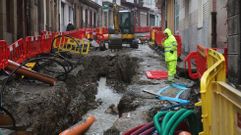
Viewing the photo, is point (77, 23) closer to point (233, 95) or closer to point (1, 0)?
point (1, 0)

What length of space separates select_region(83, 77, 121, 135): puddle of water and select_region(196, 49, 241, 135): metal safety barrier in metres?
5.40

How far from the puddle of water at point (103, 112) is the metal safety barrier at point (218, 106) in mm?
5401

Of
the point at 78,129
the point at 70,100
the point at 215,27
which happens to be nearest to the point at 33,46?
the point at 70,100

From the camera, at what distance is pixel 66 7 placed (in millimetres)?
37375

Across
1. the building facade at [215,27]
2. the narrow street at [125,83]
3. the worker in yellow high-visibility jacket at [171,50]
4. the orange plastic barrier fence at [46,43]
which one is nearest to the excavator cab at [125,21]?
the narrow street at [125,83]

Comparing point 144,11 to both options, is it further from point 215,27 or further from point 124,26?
point 215,27

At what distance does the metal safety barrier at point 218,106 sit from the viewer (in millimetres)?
3252

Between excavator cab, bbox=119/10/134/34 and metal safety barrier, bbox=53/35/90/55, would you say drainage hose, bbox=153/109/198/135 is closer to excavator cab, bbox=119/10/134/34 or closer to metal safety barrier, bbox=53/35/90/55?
metal safety barrier, bbox=53/35/90/55

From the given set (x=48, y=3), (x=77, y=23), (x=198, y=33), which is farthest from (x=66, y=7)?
(x=198, y=33)

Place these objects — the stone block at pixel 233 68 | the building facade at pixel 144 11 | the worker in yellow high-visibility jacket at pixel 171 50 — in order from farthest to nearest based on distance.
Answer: the building facade at pixel 144 11 → the worker in yellow high-visibility jacket at pixel 171 50 → the stone block at pixel 233 68

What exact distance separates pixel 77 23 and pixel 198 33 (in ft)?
87.5

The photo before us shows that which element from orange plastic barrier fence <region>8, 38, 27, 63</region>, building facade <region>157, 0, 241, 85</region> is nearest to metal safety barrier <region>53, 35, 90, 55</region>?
orange plastic barrier fence <region>8, 38, 27, 63</region>

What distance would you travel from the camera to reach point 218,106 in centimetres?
374

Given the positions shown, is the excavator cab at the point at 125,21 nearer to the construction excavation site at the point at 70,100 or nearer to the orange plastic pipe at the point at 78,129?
the construction excavation site at the point at 70,100
